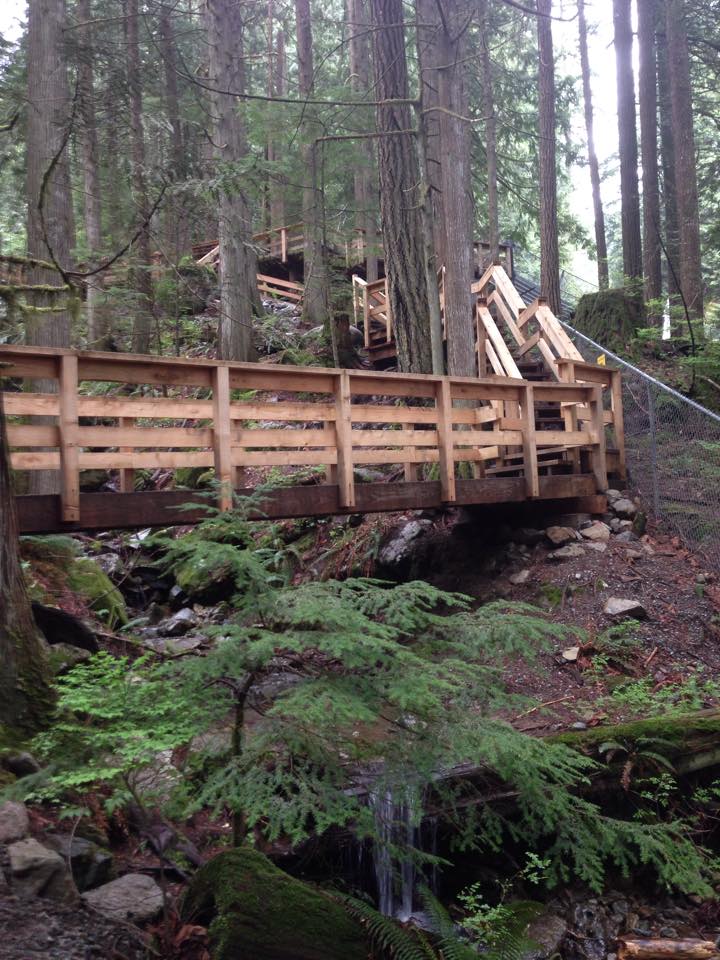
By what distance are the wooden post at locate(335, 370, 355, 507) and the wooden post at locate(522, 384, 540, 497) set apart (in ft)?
7.43

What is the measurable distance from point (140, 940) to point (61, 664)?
2466mm

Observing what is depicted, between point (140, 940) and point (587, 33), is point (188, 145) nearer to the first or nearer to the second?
point (140, 940)

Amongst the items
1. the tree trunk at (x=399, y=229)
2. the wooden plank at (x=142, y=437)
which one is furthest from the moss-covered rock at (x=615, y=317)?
the wooden plank at (x=142, y=437)

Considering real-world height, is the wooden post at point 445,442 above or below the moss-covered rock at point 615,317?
below

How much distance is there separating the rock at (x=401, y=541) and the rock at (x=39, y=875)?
238 inches

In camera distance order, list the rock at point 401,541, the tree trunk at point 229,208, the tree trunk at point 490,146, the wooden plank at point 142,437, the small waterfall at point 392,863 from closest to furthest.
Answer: the small waterfall at point 392,863, the wooden plank at point 142,437, the rock at point 401,541, the tree trunk at point 229,208, the tree trunk at point 490,146

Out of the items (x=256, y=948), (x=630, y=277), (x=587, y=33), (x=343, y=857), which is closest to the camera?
(x=256, y=948)

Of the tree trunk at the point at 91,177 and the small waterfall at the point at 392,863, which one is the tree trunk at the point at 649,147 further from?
the small waterfall at the point at 392,863

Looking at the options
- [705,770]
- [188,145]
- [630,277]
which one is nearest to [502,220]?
[630,277]

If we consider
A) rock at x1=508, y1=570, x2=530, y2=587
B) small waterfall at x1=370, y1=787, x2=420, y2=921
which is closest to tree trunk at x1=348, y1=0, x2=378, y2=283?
rock at x1=508, y1=570, x2=530, y2=587

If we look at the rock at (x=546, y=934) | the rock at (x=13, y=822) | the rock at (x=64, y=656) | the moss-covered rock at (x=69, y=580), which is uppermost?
the moss-covered rock at (x=69, y=580)

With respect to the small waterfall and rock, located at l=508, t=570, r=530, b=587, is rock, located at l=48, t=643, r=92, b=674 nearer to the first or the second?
the small waterfall

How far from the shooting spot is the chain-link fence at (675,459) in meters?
8.10

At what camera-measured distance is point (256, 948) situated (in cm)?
332
